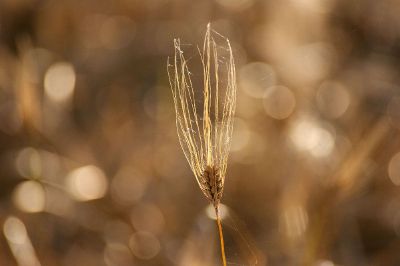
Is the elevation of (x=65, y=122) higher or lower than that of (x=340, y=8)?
lower

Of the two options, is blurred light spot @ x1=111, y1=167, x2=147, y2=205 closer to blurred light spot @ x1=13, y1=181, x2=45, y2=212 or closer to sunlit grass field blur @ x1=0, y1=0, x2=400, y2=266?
sunlit grass field blur @ x1=0, y1=0, x2=400, y2=266

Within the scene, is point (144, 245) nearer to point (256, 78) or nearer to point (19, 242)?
point (19, 242)

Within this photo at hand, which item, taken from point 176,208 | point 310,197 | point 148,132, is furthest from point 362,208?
point 148,132

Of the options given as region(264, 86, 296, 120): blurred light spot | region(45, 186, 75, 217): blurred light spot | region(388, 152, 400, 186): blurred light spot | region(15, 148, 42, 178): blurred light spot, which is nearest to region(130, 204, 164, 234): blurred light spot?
region(45, 186, 75, 217): blurred light spot

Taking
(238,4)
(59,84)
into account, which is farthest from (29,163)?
(238,4)

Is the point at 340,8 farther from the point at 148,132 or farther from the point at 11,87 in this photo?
the point at 11,87

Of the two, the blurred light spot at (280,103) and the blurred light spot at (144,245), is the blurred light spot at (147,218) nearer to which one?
the blurred light spot at (144,245)
